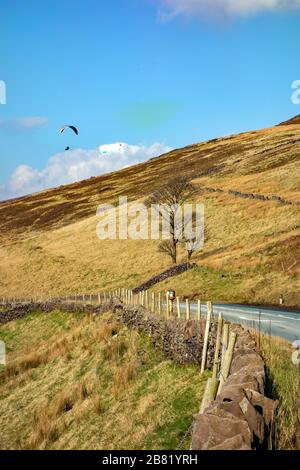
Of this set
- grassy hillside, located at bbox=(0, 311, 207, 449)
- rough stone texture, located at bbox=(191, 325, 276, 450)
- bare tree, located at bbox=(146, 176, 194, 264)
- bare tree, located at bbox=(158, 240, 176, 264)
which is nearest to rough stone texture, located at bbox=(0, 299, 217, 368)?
grassy hillside, located at bbox=(0, 311, 207, 449)

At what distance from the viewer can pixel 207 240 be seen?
60.8 m

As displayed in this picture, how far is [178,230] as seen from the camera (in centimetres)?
6456

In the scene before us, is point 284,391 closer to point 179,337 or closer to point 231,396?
point 231,396

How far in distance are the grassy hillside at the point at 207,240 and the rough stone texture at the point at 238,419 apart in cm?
2812

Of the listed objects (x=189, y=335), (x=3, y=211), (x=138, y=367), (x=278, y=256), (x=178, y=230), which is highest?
(x=3, y=211)

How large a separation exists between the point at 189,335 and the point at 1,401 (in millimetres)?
8808

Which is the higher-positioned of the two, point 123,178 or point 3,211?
point 123,178

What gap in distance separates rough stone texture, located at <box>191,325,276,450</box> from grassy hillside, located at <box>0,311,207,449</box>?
302 cm

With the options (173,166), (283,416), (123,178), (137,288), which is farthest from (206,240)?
(123,178)

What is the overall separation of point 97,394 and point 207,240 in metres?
45.3

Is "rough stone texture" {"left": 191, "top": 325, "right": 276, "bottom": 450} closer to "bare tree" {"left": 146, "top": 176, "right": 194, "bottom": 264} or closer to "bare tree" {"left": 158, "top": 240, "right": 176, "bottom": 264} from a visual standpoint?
"bare tree" {"left": 158, "top": 240, "right": 176, "bottom": 264}

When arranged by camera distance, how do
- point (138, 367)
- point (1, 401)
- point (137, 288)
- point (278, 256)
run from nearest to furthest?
1. point (138, 367)
2. point (1, 401)
3. point (278, 256)
4. point (137, 288)

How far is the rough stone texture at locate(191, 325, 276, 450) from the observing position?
247 inches
